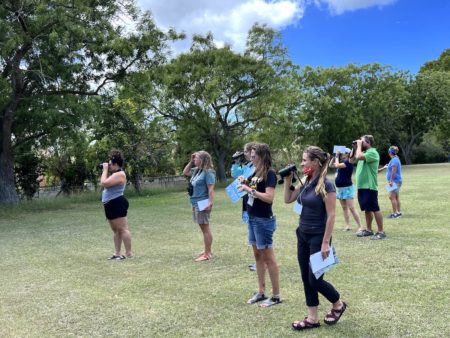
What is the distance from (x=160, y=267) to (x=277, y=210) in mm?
7028

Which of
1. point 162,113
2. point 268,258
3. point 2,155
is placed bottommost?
point 268,258

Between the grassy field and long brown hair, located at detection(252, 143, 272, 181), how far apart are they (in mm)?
1423

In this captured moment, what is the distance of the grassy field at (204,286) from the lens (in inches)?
174

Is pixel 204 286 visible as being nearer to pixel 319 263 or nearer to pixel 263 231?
pixel 263 231

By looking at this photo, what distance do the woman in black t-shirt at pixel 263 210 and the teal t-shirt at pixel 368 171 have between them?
3895 mm

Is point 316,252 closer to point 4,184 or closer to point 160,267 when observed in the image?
point 160,267

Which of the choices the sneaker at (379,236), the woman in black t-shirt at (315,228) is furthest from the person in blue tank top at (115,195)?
the sneaker at (379,236)

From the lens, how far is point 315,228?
422cm

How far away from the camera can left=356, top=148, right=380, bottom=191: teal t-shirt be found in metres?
8.34

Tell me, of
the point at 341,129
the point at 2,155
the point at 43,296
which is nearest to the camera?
the point at 43,296

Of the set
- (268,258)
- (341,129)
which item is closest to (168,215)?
(268,258)

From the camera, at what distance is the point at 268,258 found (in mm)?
4891

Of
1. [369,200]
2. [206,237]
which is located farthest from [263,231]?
[369,200]

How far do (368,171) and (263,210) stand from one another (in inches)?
161
